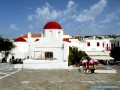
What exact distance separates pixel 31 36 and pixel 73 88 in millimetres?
47773

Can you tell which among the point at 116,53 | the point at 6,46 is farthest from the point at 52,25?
the point at 116,53

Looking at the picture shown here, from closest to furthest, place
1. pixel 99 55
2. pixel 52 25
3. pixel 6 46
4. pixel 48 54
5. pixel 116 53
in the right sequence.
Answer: pixel 48 54
pixel 52 25
pixel 99 55
pixel 6 46
pixel 116 53

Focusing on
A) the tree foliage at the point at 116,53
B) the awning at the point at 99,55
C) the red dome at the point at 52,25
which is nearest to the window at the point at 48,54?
the red dome at the point at 52,25

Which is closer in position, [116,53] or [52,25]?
[52,25]

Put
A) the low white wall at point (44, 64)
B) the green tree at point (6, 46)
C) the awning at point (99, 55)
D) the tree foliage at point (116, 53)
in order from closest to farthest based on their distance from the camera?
1. the low white wall at point (44, 64)
2. the awning at point (99, 55)
3. the green tree at point (6, 46)
4. the tree foliage at point (116, 53)

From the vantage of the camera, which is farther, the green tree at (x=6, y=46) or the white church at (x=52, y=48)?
the green tree at (x=6, y=46)

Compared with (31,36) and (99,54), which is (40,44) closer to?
(99,54)

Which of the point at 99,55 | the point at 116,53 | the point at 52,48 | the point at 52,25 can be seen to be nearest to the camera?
the point at 52,48

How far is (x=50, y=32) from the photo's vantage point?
175ft

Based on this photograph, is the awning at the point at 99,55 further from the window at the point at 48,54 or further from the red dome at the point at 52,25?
the window at the point at 48,54

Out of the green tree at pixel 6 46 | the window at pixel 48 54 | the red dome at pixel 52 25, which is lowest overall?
the window at pixel 48 54

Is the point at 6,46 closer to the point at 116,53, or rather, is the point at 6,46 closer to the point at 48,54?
the point at 48,54

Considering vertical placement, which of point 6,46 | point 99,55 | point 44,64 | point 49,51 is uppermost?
point 6,46

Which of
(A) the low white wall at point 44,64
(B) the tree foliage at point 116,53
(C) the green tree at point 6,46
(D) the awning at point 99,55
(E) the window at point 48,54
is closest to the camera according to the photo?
(A) the low white wall at point 44,64
